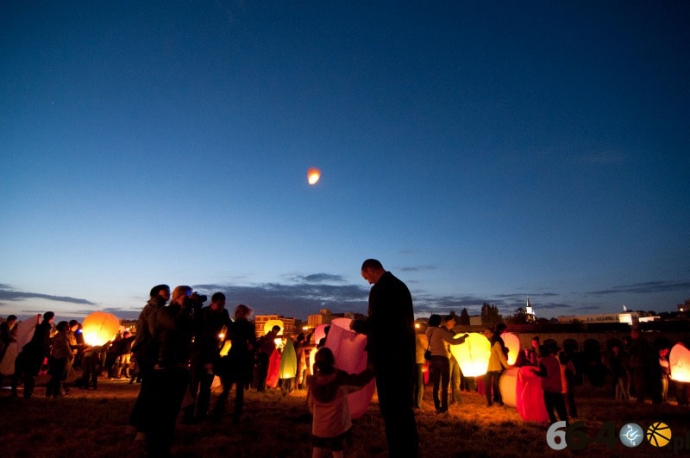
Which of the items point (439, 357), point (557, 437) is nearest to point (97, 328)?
point (439, 357)

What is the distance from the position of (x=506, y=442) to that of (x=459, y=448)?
101cm

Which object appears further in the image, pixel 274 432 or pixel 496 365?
pixel 496 365

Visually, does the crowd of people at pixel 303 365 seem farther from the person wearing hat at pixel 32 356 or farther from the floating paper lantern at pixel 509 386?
the floating paper lantern at pixel 509 386

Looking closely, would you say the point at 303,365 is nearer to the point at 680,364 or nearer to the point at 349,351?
the point at 349,351

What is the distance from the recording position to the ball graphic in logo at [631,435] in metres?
6.01

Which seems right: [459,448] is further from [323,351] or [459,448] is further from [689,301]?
[689,301]

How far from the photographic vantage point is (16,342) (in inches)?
392

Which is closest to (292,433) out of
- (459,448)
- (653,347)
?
(459,448)

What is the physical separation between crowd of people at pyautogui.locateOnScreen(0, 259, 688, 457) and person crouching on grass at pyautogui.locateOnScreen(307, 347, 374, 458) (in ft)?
0.03

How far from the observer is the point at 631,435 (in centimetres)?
627

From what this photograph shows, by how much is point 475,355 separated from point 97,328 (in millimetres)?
10375

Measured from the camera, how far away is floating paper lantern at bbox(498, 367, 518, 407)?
350 inches

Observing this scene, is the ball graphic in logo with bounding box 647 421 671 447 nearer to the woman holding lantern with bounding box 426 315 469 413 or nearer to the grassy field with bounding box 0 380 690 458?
the grassy field with bounding box 0 380 690 458

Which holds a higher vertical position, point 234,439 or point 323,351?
point 323,351
